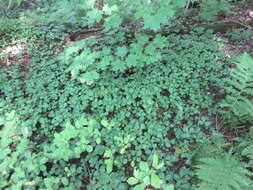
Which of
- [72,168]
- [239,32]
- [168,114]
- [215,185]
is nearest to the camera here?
[215,185]

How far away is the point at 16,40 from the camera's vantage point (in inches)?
166

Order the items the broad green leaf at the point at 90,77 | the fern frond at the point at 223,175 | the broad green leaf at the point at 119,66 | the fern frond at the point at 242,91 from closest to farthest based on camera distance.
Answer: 1. the fern frond at the point at 223,175
2. the fern frond at the point at 242,91
3. the broad green leaf at the point at 90,77
4. the broad green leaf at the point at 119,66

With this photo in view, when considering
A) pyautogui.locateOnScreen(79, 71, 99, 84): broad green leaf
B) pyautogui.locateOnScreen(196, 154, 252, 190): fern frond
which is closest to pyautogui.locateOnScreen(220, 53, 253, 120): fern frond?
pyautogui.locateOnScreen(196, 154, 252, 190): fern frond

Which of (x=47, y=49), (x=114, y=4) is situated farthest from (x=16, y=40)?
(x=114, y=4)

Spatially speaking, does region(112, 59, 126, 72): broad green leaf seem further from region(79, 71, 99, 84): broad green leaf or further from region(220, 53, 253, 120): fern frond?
region(220, 53, 253, 120): fern frond

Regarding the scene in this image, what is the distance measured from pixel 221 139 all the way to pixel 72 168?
186cm

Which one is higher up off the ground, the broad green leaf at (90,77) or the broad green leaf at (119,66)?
the broad green leaf at (119,66)

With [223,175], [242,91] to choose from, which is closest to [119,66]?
[242,91]

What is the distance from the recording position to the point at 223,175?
188 centimetres

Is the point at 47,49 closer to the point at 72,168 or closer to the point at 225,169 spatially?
the point at 72,168

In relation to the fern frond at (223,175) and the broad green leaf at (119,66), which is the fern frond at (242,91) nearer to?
the fern frond at (223,175)

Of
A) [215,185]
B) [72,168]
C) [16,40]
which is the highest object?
[16,40]

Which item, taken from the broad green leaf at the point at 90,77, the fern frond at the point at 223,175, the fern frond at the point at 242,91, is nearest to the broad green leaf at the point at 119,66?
the broad green leaf at the point at 90,77

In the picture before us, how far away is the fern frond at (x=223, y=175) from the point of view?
1.82 metres
